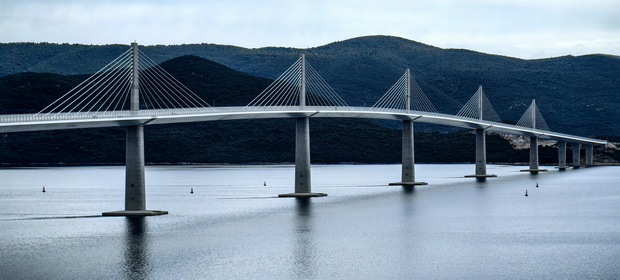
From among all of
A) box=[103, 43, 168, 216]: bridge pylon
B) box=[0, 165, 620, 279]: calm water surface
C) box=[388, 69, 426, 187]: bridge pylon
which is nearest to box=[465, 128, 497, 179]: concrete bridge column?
box=[388, 69, 426, 187]: bridge pylon

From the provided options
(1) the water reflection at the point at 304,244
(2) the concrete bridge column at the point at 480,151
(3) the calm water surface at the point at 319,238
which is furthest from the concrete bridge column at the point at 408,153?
Answer: (1) the water reflection at the point at 304,244

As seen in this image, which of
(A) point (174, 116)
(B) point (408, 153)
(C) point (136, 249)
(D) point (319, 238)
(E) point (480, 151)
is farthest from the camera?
(E) point (480, 151)

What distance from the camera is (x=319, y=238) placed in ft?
203

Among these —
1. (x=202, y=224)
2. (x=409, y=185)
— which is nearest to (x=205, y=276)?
(x=202, y=224)

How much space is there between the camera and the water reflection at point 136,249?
46.4m

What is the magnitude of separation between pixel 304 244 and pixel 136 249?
36.4ft

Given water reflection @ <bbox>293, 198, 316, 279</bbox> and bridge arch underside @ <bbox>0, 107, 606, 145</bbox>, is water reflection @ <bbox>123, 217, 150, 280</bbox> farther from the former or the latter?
water reflection @ <bbox>293, 198, 316, 279</bbox>

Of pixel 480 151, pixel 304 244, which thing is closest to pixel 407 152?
pixel 480 151

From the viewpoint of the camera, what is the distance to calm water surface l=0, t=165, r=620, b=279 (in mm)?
47375

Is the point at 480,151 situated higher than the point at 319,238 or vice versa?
the point at 480,151

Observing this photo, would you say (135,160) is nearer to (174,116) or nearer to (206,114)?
(174,116)

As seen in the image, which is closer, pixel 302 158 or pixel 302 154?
pixel 302 158

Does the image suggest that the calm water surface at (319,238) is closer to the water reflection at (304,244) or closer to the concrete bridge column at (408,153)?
the water reflection at (304,244)

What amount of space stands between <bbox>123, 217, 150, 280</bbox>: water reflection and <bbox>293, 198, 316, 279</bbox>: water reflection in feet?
27.5
